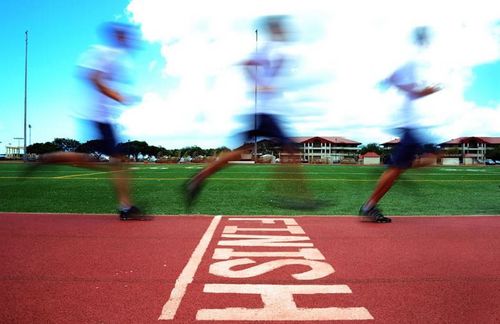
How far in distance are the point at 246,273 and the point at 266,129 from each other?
121 inches

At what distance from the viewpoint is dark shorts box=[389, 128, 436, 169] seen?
1.90 metres

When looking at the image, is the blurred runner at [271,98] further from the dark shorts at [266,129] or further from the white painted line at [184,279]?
the white painted line at [184,279]

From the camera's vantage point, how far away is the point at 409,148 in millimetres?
2018

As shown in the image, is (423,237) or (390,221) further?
(390,221)

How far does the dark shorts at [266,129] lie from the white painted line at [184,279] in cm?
218

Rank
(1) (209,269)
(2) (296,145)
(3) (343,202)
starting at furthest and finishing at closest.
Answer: (3) (343,202) < (1) (209,269) < (2) (296,145)

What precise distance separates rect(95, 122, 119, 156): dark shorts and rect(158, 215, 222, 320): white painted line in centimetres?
172

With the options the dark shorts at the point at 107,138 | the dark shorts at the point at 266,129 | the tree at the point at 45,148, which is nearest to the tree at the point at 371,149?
the dark shorts at the point at 266,129

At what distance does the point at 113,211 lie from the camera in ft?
29.9

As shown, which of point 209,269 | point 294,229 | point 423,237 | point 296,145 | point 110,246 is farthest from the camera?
point 294,229

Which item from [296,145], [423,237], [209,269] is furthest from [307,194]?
[423,237]

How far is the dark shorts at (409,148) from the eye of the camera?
1.90 metres

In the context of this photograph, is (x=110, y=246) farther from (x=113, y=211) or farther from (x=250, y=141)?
(x=250, y=141)

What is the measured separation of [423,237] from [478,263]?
4.62ft
